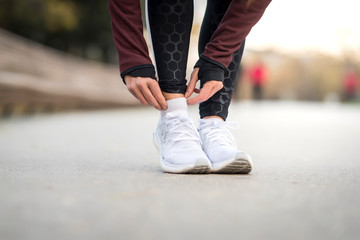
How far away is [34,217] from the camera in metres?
0.98

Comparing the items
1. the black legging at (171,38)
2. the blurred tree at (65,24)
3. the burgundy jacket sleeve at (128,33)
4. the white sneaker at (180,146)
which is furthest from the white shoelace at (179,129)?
the blurred tree at (65,24)

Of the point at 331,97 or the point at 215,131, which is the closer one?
the point at 215,131

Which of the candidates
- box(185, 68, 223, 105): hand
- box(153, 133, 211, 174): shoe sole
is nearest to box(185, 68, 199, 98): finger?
box(185, 68, 223, 105): hand

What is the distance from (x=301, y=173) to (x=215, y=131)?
367 mm

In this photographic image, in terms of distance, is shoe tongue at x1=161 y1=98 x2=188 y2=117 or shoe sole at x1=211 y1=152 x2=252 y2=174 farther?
shoe tongue at x1=161 y1=98 x2=188 y2=117

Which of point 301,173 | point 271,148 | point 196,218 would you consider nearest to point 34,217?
point 196,218

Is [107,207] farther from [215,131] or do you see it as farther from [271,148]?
[271,148]

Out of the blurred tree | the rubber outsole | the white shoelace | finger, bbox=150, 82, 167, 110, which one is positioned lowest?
the blurred tree

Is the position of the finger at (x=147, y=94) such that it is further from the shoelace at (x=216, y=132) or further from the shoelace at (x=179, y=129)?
the shoelace at (x=216, y=132)

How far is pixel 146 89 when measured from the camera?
161 centimetres

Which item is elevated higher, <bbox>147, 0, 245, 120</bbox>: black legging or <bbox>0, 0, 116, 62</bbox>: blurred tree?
<bbox>147, 0, 245, 120</bbox>: black legging

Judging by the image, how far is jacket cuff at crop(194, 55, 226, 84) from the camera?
5.48 feet

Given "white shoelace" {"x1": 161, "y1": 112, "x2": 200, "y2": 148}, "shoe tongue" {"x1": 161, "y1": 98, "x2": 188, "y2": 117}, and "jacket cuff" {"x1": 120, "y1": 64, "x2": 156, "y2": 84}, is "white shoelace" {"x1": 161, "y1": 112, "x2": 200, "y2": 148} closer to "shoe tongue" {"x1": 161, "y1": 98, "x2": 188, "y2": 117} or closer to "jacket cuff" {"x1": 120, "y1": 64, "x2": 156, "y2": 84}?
"shoe tongue" {"x1": 161, "y1": 98, "x2": 188, "y2": 117}

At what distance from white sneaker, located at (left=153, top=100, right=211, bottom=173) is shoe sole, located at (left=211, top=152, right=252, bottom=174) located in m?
0.04
